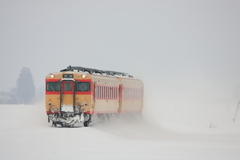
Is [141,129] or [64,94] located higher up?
[64,94]

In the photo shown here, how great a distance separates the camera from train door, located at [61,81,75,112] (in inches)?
1346

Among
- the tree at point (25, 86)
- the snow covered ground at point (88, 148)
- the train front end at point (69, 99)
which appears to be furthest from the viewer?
the tree at point (25, 86)

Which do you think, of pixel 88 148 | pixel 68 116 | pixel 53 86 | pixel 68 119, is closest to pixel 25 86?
pixel 53 86

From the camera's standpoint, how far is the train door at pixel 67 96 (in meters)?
34.2

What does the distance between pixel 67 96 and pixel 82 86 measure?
924 millimetres

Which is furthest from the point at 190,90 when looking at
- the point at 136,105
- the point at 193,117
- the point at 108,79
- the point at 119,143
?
the point at 119,143

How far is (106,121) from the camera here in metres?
39.3

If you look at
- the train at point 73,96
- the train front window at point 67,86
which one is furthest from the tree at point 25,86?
the train front window at point 67,86

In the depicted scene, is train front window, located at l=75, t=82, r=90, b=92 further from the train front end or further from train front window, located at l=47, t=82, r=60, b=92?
train front window, located at l=47, t=82, r=60, b=92

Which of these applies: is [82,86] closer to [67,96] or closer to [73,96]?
[73,96]

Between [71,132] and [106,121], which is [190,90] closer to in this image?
[106,121]

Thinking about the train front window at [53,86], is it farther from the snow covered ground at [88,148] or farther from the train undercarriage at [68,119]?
the snow covered ground at [88,148]

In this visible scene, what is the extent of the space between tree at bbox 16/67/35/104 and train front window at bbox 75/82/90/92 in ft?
420

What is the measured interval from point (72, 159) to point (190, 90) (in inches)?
3408
